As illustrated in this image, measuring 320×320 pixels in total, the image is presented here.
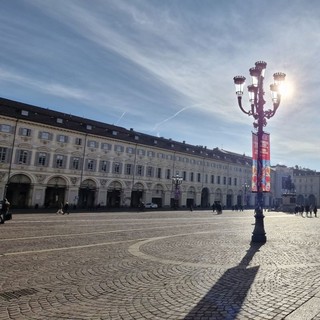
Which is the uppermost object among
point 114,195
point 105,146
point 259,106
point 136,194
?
point 105,146

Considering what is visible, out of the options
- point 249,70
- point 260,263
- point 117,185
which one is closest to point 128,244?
point 260,263

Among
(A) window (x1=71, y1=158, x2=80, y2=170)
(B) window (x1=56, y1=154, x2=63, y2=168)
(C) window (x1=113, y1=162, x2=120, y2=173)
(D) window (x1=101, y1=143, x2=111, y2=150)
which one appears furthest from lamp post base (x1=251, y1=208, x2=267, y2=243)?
(C) window (x1=113, y1=162, x2=120, y2=173)

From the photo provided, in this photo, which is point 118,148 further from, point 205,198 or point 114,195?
point 205,198

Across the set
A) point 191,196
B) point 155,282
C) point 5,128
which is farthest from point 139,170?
point 155,282

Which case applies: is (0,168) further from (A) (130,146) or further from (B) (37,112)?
(A) (130,146)

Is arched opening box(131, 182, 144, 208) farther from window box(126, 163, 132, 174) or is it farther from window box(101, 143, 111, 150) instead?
window box(101, 143, 111, 150)

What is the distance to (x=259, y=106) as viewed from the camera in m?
15.1

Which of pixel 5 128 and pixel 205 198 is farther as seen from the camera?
pixel 205 198

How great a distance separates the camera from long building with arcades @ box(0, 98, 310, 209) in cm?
4269

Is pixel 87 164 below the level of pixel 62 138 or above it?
below

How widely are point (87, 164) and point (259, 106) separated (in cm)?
3878

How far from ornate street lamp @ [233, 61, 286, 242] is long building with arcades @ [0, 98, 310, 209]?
35.9 meters

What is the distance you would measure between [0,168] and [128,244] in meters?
34.2

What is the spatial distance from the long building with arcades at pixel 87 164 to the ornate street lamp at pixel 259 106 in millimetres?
35899
